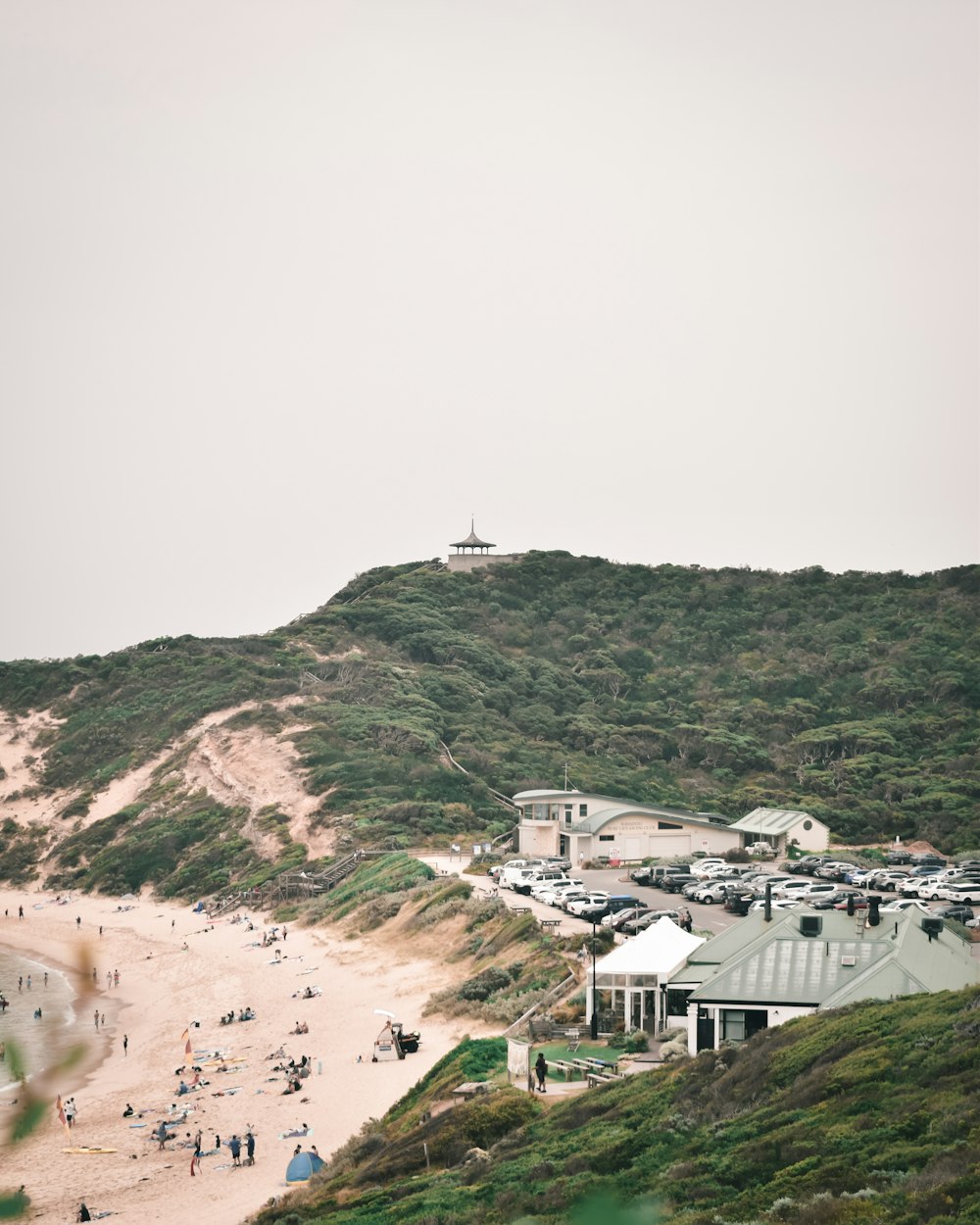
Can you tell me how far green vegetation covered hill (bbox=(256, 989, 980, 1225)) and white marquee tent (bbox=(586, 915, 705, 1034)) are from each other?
A: 517cm

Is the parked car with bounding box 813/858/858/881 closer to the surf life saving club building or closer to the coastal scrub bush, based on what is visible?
the surf life saving club building

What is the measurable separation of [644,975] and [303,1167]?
758 centimetres

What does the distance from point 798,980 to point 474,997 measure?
49.2ft

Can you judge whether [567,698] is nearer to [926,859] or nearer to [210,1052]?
[926,859]

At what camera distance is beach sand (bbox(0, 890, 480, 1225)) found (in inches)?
1190

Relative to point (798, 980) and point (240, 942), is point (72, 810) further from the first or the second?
point (798, 980)

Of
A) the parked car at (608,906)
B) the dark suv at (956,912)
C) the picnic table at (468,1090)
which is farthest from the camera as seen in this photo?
the parked car at (608,906)

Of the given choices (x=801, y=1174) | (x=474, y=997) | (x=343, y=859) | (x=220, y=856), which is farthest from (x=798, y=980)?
(x=220, y=856)

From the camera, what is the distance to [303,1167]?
28750 millimetres

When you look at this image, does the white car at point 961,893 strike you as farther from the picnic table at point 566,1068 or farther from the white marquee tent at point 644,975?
the picnic table at point 566,1068

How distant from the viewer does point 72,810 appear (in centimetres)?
8675

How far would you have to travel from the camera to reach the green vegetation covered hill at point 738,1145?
51.4 feet

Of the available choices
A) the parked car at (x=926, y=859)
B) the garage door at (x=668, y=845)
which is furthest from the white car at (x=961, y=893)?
the garage door at (x=668, y=845)

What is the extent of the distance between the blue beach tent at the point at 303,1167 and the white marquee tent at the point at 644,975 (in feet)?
20.2
